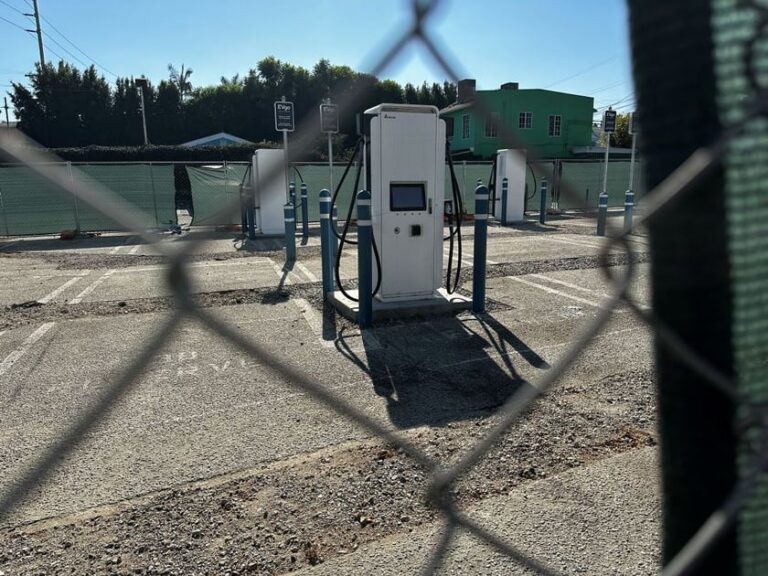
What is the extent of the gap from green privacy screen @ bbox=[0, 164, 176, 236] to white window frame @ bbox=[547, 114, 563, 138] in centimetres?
2566

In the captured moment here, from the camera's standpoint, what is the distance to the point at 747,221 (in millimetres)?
881

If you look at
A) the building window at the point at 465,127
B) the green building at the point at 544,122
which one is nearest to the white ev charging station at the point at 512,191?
the building window at the point at 465,127

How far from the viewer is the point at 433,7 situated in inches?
34.2

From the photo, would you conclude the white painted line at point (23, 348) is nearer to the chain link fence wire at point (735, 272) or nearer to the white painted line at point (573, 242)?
the chain link fence wire at point (735, 272)

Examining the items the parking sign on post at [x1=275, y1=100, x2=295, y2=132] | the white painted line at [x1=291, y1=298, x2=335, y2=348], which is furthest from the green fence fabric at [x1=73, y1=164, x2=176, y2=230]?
the white painted line at [x1=291, y1=298, x2=335, y2=348]

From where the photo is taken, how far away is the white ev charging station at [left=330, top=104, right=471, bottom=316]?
547 centimetres

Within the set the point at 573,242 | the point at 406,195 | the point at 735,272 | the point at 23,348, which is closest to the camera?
the point at 735,272

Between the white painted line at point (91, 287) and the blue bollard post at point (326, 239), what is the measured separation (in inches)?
121

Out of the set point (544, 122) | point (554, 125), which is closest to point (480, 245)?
point (544, 122)

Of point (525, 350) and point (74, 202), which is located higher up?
point (74, 202)

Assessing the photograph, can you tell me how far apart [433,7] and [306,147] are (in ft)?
0.99

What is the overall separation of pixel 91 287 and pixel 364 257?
4.53m

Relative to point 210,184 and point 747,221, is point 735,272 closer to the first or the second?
point 747,221

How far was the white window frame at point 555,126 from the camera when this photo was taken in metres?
33.7
